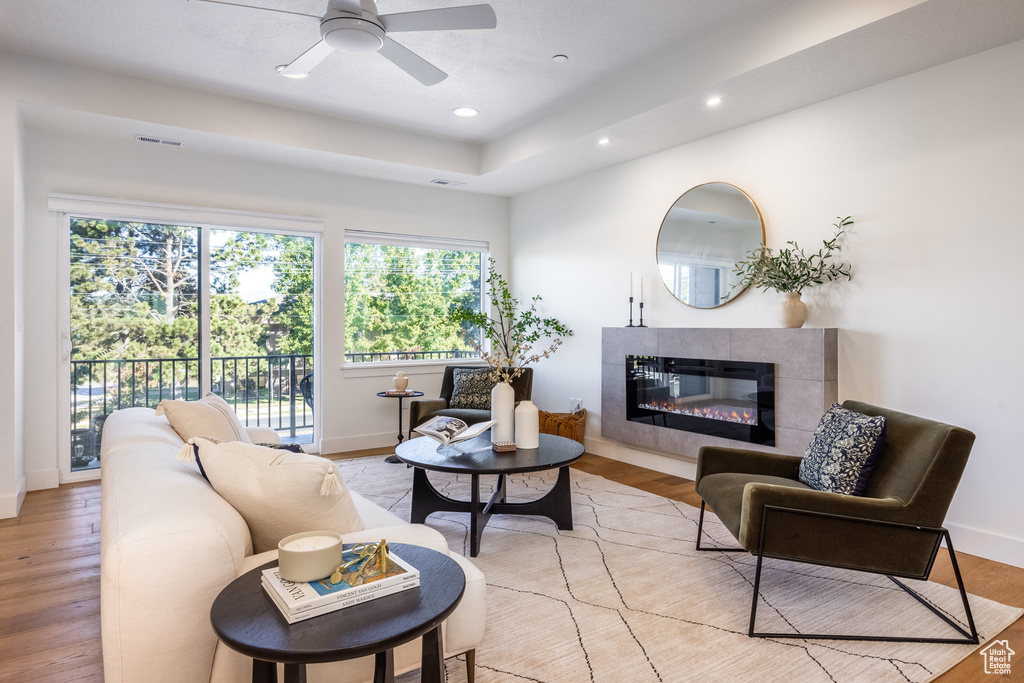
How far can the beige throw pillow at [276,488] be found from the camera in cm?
154

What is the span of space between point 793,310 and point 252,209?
4082 mm

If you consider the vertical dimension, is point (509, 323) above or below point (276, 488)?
above

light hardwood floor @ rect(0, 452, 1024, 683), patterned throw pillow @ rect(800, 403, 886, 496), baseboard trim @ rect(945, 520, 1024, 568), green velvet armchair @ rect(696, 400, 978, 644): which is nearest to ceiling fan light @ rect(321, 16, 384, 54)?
green velvet armchair @ rect(696, 400, 978, 644)

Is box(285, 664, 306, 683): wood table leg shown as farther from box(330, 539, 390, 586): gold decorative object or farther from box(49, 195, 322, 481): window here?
box(49, 195, 322, 481): window

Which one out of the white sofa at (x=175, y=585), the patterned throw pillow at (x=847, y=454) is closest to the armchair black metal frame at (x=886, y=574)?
the patterned throw pillow at (x=847, y=454)

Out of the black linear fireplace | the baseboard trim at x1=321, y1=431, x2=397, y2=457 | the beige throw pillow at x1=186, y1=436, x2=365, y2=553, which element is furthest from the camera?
the baseboard trim at x1=321, y1=431, x2=397, y2=457

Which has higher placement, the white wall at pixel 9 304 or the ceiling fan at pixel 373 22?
the ceiling fan at pixel 373 22

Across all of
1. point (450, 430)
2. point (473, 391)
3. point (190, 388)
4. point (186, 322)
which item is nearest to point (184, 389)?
point (190, 388)

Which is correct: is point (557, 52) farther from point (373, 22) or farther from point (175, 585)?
point (175, 585)

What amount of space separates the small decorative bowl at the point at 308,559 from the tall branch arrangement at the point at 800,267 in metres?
3.09

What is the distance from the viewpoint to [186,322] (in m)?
4.62

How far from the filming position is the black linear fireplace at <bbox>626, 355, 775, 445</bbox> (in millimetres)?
3715

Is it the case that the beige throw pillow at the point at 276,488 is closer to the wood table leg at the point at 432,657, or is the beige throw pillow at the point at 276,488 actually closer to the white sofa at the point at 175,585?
the white sofa at the point at 175,585

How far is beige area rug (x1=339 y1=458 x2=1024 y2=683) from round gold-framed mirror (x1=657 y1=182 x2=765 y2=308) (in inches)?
64.3
